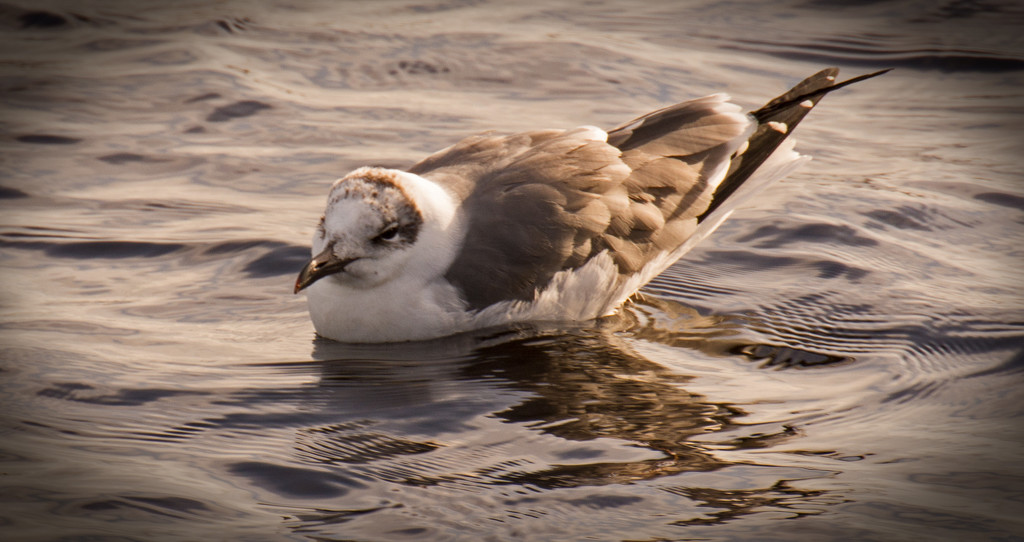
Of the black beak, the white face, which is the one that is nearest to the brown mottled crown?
the white face

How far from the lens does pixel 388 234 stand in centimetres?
627

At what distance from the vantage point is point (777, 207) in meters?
8.33

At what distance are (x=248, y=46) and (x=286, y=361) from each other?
5943mm

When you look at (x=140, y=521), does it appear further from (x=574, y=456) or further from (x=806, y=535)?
(x=806, y=535)

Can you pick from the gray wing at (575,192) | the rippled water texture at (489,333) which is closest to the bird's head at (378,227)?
the gray wing at (575,192)

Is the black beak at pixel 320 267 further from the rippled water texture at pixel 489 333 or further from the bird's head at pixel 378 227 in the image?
the rippled water texture at pixel 489 333

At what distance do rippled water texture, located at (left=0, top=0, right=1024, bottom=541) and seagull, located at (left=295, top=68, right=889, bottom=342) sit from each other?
0.58ft

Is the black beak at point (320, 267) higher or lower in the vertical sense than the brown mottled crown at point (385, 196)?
lower

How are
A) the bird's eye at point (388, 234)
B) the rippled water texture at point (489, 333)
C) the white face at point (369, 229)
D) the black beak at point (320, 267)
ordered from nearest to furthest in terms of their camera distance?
1. the rippled water texture at point (489, 333)
2. the black beak at point (320, 267)
3. the white face at point (369, 229)
4. the bird's eye at point (388, 234)

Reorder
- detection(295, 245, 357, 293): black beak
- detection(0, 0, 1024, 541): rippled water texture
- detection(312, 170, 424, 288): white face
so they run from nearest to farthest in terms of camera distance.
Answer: detection(0, 0, 1024, 541): rippled water texture
detection(295, 245, 357, 293): black beak
detection(312, 170, 424, 288): white face

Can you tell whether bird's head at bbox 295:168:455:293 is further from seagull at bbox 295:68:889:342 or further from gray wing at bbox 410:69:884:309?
gray wing at bbox 410:69:884:309

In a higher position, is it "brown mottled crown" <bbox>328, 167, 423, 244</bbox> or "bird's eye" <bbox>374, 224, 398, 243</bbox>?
"brown mottled crown" <bbox>328, 167, 423, 244</bbox>

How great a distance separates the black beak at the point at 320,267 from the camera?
590 centimetres

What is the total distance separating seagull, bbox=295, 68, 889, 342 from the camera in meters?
6.24
